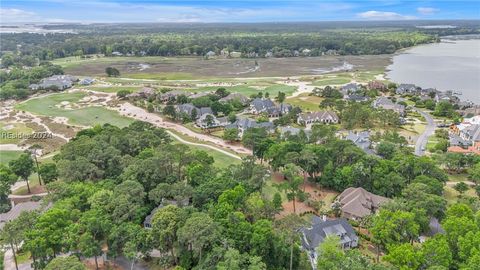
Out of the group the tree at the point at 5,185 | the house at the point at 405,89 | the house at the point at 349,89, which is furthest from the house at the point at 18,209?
the house at the point at 405,89

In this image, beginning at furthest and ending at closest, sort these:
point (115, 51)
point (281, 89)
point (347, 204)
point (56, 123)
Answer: point (115, 51) → point (281, 89) → point (56, 123) → point (347, 204)

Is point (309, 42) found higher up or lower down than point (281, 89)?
higher up

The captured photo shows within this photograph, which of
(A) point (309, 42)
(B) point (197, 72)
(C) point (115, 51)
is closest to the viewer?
(B) point (197, 72)

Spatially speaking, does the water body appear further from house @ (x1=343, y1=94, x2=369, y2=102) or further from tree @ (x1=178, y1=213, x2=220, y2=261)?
tree @ (x1=178, y1=213, x2=220, y2=261)

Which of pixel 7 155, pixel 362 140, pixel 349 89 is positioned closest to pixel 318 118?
pixel 362 140

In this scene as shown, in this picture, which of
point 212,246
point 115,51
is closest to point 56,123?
point 212,246

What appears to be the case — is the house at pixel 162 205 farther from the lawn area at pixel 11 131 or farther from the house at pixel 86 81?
the house at pixel 86 81

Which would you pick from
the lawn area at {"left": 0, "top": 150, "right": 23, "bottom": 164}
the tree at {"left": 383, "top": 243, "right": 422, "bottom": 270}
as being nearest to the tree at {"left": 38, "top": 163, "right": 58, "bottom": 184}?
the lawn area at {"left": 0, "top": 150, "right": 23, "bottom": 164}

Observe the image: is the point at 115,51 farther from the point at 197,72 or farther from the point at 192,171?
the point at 192,171
